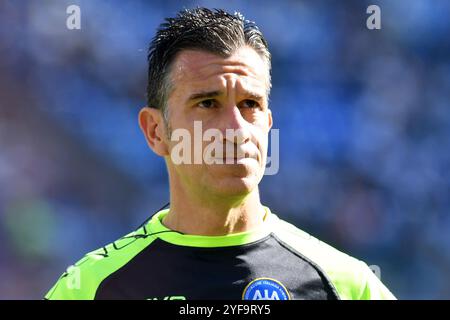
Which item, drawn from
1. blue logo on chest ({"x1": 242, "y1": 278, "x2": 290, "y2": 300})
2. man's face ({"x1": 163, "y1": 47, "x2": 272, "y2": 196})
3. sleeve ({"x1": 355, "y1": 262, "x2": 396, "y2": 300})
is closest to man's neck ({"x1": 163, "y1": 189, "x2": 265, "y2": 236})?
man's face ({"x1": 163, "y1": 47, "x2": 272, "y2": 196})

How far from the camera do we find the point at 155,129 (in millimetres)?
3217

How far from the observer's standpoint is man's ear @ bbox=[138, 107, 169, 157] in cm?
315

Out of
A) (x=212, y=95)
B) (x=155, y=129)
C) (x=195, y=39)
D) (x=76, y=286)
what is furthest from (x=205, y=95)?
(x=76, y=286)

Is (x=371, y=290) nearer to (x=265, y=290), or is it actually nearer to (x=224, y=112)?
(x=265, y=290)

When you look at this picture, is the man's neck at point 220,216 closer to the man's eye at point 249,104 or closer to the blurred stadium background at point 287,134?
the man's eye at point 249,104

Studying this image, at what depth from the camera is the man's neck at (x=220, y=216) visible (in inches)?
116

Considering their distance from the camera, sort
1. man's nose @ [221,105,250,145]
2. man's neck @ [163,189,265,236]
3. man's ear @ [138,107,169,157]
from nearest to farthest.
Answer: man's nose @ [221,105,250,145] → man's neck @ [163,189,265,236] → man's ear @ [138,107,169,157]

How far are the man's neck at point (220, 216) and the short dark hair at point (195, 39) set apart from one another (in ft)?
1.45

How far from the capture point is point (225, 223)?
9.66ft

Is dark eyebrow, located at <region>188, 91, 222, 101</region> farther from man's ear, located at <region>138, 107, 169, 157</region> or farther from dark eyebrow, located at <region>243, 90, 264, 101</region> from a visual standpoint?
man's ear, located at <region>138, 107, 169, 157</region>

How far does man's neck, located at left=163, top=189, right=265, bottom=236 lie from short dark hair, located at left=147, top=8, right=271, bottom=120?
0.44m
